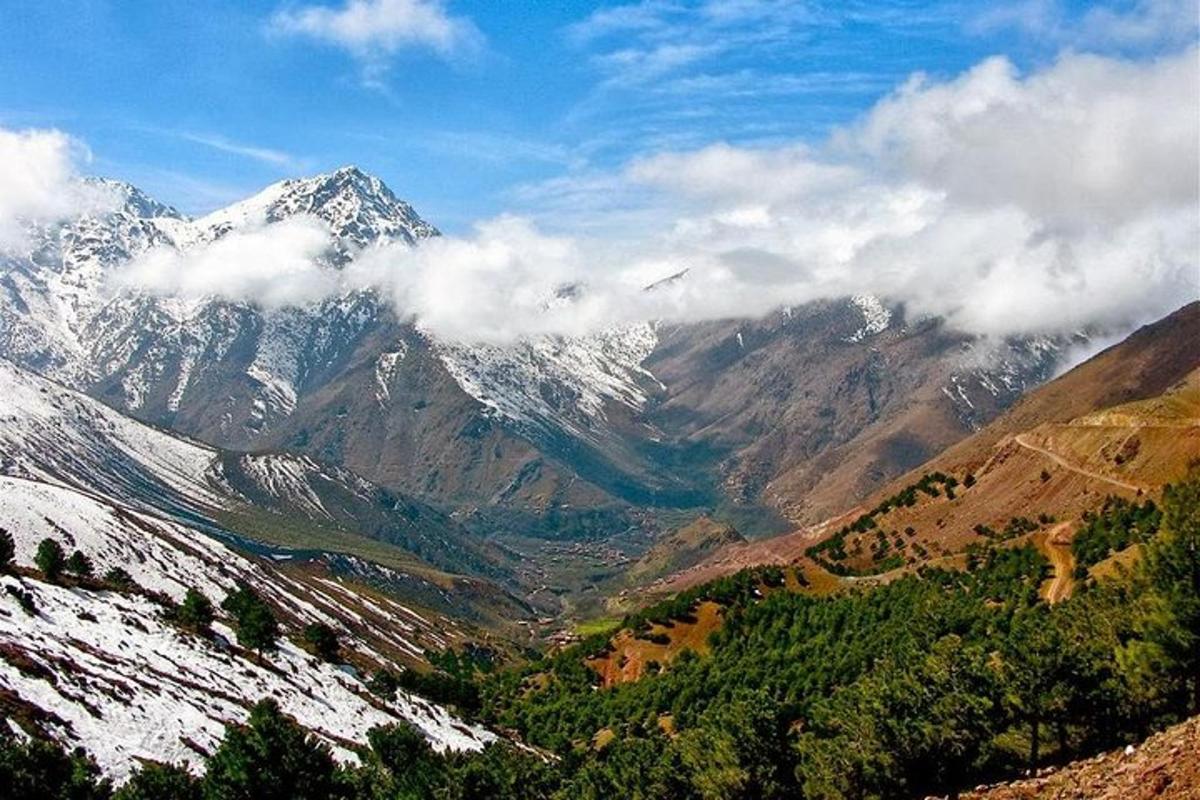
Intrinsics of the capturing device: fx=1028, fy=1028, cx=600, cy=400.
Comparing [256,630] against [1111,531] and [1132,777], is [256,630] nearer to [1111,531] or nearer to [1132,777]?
[1132,777]

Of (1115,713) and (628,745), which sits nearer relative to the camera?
(1115,713)

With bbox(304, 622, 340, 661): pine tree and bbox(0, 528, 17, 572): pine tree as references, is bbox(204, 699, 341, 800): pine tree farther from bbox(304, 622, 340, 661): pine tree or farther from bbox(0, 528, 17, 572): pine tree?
bbox(304, 622, 340, 661): pine tree

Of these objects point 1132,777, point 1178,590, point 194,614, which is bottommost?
point 194,614

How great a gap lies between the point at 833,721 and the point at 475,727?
92.3 metres

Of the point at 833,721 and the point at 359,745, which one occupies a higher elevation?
the point at 833,721

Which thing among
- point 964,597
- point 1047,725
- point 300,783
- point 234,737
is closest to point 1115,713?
point 1047,725

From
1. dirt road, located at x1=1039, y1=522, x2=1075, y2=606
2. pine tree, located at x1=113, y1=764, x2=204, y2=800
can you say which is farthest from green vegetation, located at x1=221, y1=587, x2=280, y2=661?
dirt road, located at x1=1039, y1=522, x2=1075, y2=606

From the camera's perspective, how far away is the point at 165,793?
7306cm

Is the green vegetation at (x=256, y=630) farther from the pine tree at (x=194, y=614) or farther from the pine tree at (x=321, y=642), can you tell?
the pine tree at (x=321, y=642)

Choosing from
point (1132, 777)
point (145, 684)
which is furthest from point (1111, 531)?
point (145, 684)

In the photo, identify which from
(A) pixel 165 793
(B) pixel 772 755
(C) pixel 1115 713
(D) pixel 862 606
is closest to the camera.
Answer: (A) pixel 165 793

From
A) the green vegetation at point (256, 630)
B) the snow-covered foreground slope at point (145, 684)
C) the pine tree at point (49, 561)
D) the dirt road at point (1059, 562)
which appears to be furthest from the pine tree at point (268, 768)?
the dirt road at point (1059, 562)

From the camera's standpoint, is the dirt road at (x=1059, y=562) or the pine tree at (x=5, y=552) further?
the dirt road at (x=1059, y=562)

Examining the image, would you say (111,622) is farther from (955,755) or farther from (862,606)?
(862,606)
